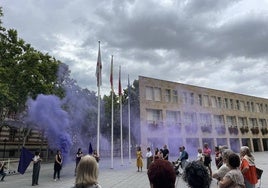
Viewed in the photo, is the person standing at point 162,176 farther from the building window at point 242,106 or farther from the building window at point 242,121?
the building window at point 242,106

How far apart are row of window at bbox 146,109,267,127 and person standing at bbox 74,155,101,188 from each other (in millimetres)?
35112

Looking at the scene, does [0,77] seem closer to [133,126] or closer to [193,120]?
[133,126]

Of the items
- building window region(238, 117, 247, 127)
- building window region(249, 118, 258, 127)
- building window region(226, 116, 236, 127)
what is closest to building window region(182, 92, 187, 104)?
building window region(226, 116, 236, 127)

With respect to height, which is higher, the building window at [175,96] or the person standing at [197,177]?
the building window at [175,96]

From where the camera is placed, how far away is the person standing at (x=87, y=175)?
10.2ft

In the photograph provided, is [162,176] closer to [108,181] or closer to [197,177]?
[197,177]

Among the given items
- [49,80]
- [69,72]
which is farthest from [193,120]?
[49,80]

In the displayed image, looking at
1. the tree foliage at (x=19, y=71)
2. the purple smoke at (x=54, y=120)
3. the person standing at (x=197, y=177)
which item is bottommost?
the person standing at (x=197, y=177)

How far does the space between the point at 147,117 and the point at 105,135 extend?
42.3 ft

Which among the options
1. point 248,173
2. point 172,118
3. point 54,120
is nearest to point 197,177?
point 248,173

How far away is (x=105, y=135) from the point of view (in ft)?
157

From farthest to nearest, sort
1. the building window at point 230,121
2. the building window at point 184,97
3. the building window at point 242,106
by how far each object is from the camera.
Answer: the building window at point 242,106 → the building window at point 230,121 → the building window at point 184,97

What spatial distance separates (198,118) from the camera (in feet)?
144

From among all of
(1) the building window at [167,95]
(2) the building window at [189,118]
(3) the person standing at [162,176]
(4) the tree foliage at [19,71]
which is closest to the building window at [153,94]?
(1) the building window at [167,95]
